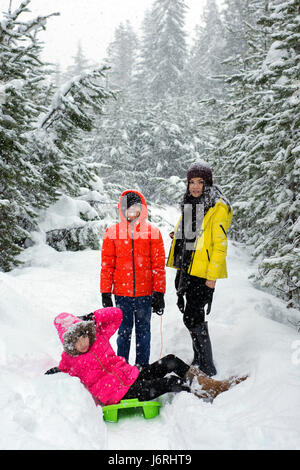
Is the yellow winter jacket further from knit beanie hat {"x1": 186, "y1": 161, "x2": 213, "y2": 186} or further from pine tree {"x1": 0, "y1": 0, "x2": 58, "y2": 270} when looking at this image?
pine tree {"x1": 0, "y1": 0, "x2": 58, "y2": 270}

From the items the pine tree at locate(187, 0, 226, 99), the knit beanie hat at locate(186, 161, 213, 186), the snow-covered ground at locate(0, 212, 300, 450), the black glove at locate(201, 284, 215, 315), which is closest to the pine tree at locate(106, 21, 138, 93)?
the pine tree at locate(187, 0, 226, 99)

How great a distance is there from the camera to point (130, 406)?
132 inches

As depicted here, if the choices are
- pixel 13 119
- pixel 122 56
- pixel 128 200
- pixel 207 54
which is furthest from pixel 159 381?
pixel 122 56

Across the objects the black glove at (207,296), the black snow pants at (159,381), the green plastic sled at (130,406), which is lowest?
the green plastic sled at (130,406)

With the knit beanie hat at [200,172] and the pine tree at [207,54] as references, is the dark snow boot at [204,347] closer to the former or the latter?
the knit beanie hat at [200,172]

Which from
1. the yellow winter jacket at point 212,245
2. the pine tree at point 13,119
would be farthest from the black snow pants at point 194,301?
the pine tree at point 13,119

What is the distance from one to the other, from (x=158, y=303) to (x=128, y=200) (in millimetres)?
1452

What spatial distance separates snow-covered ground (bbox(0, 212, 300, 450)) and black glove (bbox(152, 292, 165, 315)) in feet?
3.35

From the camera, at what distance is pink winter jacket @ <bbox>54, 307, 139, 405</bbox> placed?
11.7 ft

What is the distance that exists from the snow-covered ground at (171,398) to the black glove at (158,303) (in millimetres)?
1020

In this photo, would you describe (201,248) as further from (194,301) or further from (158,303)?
(158,303)

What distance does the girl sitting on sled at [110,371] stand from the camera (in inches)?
140
